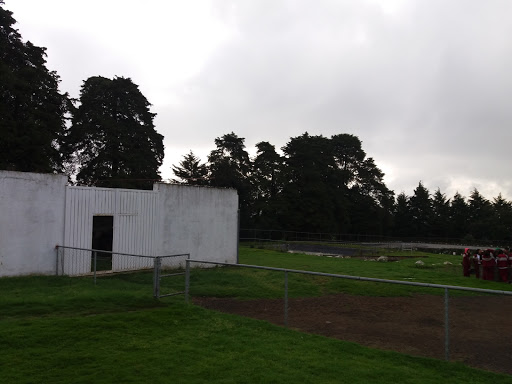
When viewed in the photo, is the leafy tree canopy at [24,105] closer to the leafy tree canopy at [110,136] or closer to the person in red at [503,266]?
the leafy tree canopy at [110,136]

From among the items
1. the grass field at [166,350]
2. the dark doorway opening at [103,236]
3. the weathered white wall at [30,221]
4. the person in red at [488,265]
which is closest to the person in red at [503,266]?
the person in red at [488,265]

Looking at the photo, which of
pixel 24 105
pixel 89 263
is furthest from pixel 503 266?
pixel 24 105

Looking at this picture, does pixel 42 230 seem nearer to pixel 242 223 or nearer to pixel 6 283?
pixel 6 283

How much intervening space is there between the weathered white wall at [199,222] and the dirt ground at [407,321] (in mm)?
7486

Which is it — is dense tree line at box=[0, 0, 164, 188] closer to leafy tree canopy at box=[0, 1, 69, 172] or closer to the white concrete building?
leafy tree canopy at box=[0, 1, 69, 172]

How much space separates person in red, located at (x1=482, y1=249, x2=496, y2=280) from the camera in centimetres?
1833

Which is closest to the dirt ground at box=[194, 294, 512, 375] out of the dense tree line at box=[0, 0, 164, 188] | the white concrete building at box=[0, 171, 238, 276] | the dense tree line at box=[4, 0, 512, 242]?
the white concrete building at box=[0, 171, 238, 276]

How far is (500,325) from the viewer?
9578 millimetres

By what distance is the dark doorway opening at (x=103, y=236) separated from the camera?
52.6 feet

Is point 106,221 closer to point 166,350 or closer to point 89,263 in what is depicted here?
point 89,263

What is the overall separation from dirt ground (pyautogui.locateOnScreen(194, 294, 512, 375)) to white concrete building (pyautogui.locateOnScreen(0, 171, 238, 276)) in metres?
6.56

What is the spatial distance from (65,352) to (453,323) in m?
7.90

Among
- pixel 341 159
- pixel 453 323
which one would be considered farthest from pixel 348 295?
pixel 341 159

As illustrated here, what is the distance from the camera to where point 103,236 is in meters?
16.3
